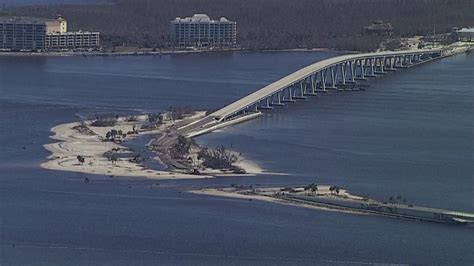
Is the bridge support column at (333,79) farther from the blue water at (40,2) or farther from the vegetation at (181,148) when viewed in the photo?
the blue water at (40,2)

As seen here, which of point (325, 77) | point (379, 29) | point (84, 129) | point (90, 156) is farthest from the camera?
point (379, 29)

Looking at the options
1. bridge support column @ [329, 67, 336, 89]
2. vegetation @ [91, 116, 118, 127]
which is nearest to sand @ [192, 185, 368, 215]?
vegetation @ [91, 116, 118, 127]

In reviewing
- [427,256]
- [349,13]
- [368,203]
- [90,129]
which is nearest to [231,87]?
[90,129]

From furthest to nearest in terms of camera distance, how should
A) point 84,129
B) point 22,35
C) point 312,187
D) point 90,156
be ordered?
1. point 22,35
2. point 84,129
3. point 90,156
4. point 312,187

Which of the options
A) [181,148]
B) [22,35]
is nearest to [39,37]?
[22,35]

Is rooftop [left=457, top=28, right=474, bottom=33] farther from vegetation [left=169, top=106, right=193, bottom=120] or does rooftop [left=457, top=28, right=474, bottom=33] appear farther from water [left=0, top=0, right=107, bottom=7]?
water [left=0, top=0, right=107, bottom=7]

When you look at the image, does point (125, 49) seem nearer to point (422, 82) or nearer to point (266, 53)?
point (266, 53)

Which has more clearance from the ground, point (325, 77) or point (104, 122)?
point (325, 77)

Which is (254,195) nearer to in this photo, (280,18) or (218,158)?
(218,158)
